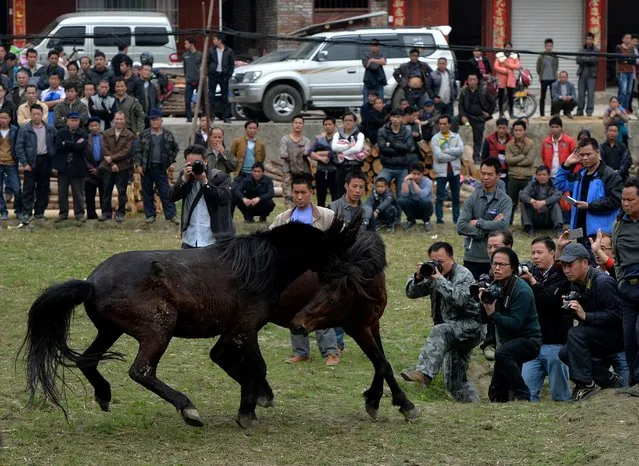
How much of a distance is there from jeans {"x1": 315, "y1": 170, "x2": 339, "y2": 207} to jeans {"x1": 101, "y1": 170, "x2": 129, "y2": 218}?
10.2 feet

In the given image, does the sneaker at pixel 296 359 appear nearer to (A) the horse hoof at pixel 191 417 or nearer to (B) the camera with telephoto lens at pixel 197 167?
(B) the camera with telephoto lens at pixel 197 167

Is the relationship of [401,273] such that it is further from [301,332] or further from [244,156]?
[301,332]

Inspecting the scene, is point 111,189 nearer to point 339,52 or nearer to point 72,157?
point 72,157

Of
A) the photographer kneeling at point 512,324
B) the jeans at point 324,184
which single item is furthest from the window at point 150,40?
the photographer kneeling at point 512,324

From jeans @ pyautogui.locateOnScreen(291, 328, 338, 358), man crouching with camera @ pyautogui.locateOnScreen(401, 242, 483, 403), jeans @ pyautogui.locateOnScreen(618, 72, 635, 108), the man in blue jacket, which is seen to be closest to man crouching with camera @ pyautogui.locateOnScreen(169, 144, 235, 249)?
jeans @ pyautogui.locateOnScreen(291, 328, 338, 358)

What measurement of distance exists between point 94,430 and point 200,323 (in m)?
1.13

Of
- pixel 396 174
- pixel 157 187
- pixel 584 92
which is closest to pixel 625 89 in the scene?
pixel 584 92

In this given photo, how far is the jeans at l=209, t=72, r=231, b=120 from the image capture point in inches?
976

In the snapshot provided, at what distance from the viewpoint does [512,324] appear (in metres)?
10.8

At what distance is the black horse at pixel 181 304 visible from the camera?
8.92m

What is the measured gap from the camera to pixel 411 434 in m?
9.26

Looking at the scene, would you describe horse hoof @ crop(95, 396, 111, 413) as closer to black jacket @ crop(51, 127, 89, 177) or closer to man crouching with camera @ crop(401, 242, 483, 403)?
man crouching with camera @ crop(401, 242, 483, 403)

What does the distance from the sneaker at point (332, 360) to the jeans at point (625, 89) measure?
1736 cm

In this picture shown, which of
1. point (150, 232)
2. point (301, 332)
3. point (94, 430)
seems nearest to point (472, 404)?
point (301, 332)
